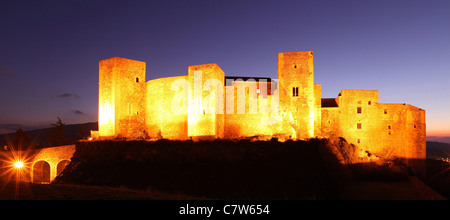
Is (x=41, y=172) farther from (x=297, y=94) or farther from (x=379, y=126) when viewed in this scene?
(x=379, y=126)

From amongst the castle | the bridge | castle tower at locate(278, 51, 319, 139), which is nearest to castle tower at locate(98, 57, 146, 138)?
the castle

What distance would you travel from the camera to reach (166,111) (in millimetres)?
27266

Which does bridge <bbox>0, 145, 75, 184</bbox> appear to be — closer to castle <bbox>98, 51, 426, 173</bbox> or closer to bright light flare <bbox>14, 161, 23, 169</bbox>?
bright light flare <bbox>14, 161, 23, 169</bbox>

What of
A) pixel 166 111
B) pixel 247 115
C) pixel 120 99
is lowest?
pixel 247 115

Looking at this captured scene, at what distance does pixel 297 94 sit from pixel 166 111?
13599 millimetres

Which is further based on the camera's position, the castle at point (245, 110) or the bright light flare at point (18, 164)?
the bright light flare at point (18, 164)

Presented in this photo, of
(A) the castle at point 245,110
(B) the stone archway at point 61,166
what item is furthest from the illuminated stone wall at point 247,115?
(B) the stone archway at point 61,166

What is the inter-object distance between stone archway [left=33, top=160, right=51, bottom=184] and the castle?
8.15 m

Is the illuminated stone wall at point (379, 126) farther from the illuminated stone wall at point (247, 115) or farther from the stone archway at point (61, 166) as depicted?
the stone archway at point (61, 166)

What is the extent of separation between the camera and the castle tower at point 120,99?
2675 cm

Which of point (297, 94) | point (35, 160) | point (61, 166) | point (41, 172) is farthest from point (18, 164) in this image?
point (297, 94)
